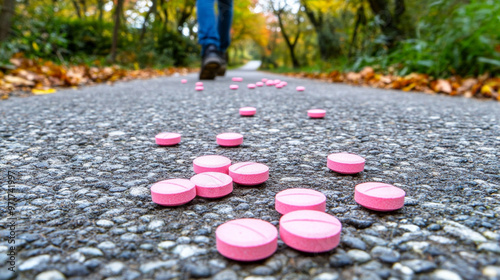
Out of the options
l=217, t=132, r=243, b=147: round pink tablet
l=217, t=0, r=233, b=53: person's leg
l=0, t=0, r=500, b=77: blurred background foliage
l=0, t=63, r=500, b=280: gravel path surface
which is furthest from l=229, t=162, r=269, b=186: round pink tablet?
l=217, t=0, r=233, b=53: person's leg

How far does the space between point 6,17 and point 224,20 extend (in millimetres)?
3357

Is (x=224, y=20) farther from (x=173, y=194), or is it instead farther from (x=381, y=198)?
(x=381, y=198)

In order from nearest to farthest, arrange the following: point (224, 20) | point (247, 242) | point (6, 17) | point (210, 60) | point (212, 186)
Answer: point (247, 242)
point (212, 186)
point (210, 60)
point (6, 17)
point (224, 20)

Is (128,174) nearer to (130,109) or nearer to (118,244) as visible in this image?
(118,244)

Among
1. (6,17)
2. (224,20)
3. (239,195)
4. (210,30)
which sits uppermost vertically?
(224,20)

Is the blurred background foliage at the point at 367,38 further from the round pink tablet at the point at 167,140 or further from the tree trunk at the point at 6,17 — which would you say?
the round pink tablet at the point at 167,140

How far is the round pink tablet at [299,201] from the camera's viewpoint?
37.9 inches

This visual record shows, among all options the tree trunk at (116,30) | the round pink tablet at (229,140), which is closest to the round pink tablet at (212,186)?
the round pink tablet at (229,140)

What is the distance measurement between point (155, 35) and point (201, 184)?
11.8m

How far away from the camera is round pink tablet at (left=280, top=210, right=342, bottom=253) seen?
79 cm

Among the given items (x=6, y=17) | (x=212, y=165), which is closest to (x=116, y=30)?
(x=6, y=17)

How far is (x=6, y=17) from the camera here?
16.7ft

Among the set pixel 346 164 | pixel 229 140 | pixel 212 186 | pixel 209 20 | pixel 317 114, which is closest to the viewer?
pixel 212 186

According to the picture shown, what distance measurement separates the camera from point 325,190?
1190 millimetres
